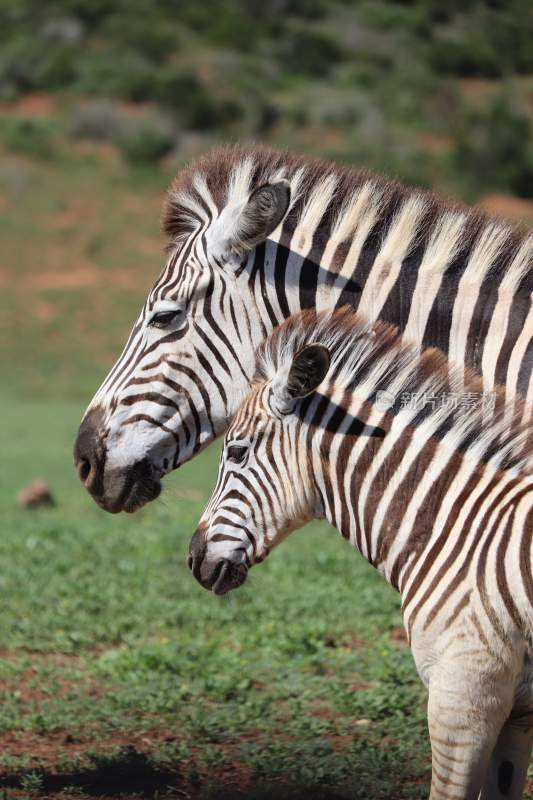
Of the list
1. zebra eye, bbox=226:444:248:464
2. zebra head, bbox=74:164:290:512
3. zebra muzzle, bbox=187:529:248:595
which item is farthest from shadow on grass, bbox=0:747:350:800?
zebra eye, bbox=226:444:248:464

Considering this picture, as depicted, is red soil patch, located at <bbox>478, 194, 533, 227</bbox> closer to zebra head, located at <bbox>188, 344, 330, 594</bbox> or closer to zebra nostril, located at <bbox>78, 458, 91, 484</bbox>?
zebra nostril, located at <bbox>78, 458, 91, 484</bbox>

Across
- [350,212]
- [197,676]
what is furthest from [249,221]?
[197,676]

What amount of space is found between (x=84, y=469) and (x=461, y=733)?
7.09 feet

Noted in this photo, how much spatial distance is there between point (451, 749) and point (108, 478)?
6.56 ft

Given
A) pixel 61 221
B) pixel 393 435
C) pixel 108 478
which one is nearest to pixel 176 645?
pixel 108 478

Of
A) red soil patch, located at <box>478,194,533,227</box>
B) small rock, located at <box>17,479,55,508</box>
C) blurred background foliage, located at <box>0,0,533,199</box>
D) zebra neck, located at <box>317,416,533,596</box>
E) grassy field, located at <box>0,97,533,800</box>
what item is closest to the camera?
zebra neck, located at <box>317,416,533,596</box>

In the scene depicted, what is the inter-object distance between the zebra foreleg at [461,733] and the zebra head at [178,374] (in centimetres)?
184

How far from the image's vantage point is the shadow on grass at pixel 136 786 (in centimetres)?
498

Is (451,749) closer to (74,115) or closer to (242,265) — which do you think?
(242,265)

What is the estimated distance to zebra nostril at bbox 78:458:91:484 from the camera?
489cm

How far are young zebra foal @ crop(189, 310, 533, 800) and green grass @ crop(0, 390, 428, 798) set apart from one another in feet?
4.30

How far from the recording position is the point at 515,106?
1537 inches

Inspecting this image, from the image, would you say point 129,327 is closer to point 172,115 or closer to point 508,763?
point 172,115

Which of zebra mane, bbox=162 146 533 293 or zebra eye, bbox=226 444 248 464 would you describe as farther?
zebra mane, bbox=162 146 533 293
